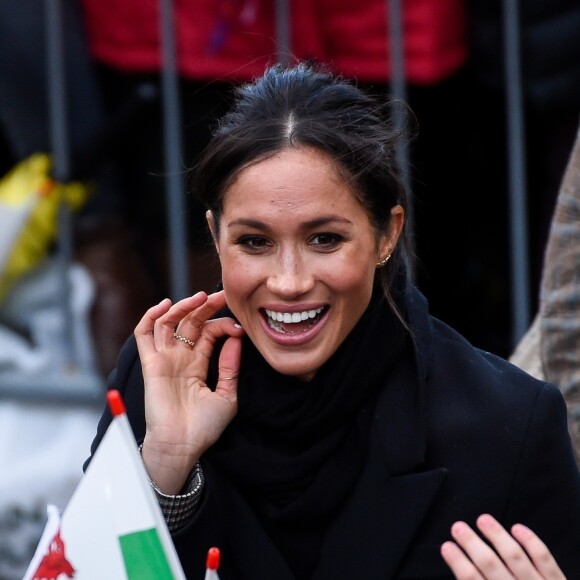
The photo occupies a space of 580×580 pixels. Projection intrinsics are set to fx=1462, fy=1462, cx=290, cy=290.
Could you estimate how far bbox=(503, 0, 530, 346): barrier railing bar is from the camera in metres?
4.41

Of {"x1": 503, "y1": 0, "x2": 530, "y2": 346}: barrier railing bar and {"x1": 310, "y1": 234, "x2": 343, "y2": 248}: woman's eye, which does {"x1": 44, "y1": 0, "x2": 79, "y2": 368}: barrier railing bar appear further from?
{"x1": 310, "y1": 234, "x2": 343, "y2": 248}: woman's eye

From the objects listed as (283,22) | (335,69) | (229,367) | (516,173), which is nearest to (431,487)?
(229,367)

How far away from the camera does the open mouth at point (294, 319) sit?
2.66 meters

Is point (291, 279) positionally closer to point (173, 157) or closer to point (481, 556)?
point (481, 556)

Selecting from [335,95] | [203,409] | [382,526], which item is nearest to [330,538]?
[382,526]

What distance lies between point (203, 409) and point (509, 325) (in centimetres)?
251

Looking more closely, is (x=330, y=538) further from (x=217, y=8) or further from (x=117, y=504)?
(x=217, y=8)

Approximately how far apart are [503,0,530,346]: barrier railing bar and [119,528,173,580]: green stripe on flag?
2499mm

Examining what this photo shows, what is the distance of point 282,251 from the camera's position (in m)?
2.64

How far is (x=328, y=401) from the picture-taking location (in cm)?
272

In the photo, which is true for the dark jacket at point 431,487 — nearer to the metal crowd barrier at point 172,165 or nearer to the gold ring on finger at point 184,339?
the gold ring on finger at point 184,339

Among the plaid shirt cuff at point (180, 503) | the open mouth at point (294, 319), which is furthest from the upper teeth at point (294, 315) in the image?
the plaid shirt cuff at point (180, 503)

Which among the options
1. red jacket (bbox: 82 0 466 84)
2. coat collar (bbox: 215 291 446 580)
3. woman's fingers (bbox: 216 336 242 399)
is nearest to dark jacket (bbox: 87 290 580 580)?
coat collar (bbox: 215 291 446 580)

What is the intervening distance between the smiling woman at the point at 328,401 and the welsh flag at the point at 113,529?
310 millimetres
